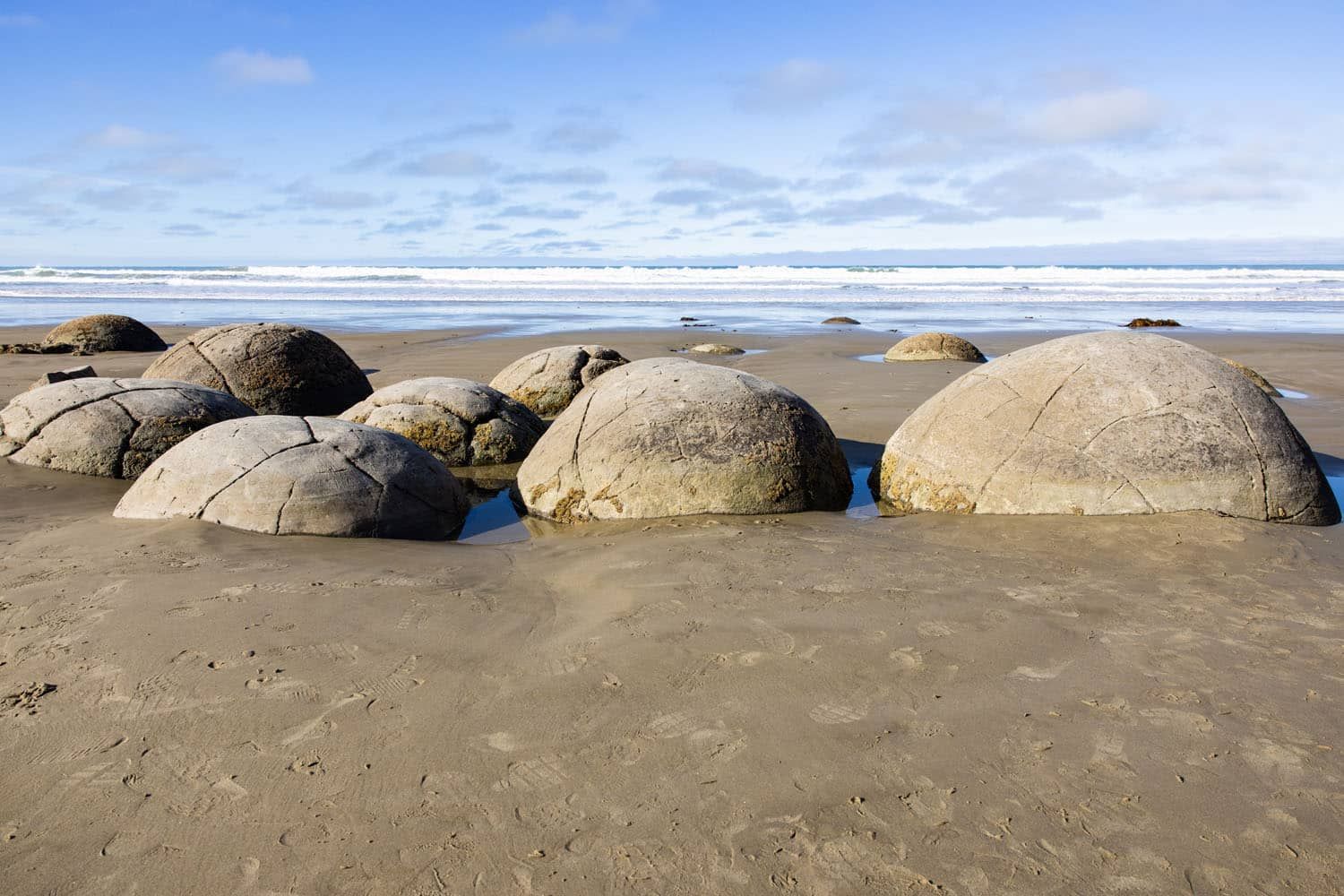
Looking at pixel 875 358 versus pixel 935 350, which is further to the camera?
pixel 875 358

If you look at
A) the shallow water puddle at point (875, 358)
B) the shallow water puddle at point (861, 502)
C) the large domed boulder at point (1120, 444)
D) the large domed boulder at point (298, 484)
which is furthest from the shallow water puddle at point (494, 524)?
the shallow water puddle at point (875, 358)

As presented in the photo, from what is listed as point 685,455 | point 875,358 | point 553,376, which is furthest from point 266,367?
point 875,358

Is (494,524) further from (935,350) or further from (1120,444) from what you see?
(935,350)

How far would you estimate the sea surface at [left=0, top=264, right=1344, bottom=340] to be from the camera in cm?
2355

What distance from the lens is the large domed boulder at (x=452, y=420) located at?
294 inches

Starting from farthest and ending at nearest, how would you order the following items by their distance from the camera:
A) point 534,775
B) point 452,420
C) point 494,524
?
point 452,420 → point 494,524 → point 534,775

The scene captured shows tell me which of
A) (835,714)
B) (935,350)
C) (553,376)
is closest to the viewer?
(835,714)

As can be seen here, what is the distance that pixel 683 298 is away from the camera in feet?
111

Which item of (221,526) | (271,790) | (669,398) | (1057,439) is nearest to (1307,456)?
(1057,439)

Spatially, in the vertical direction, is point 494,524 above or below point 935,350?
below

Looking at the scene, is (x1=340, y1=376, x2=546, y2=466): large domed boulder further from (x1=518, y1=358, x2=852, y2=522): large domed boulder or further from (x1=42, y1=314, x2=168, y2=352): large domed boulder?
(x1=42, y1=314, x2=168, y2=352): large domed boulder

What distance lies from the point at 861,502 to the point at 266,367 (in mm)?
6150

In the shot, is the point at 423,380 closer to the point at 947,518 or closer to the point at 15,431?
the point at 15,431

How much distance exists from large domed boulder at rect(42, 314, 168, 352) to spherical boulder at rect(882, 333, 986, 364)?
12.6 metres
